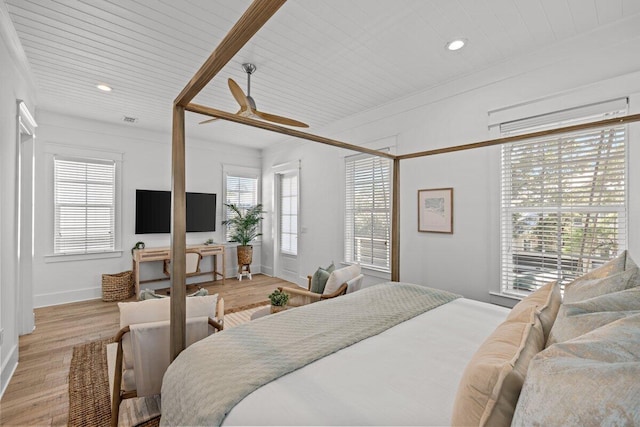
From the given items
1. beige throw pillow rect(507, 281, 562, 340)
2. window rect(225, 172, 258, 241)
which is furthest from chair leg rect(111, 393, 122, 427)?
window rect(225, 172, 258, 241)

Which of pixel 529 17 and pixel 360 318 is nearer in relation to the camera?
pixel 360 318

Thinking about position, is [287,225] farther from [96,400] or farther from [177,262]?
[177,262]

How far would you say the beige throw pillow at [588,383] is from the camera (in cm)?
57

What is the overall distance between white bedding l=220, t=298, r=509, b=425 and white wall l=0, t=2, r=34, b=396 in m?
2.45

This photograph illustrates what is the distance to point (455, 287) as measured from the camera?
308cm

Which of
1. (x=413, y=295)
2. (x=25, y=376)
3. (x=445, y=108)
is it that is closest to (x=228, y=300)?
(x=25, y=376)

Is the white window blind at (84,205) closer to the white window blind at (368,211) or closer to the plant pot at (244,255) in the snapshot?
the plant pot at (244,255)

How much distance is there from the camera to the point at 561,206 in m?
2.44

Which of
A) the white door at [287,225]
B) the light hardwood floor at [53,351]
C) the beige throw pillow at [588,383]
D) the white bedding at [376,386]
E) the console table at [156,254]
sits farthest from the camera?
the white door at [287,225]

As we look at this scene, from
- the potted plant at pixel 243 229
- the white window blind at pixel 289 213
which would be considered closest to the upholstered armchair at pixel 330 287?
the white window blind at pixel 289 213

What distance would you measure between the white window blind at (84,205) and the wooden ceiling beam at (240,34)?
433 cm

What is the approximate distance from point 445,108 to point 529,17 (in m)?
1.11

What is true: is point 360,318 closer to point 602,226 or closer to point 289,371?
point 289,371

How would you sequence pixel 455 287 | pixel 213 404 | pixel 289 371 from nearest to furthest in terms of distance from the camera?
pixel 213 404
pixel 289 371
pixel 455 287
